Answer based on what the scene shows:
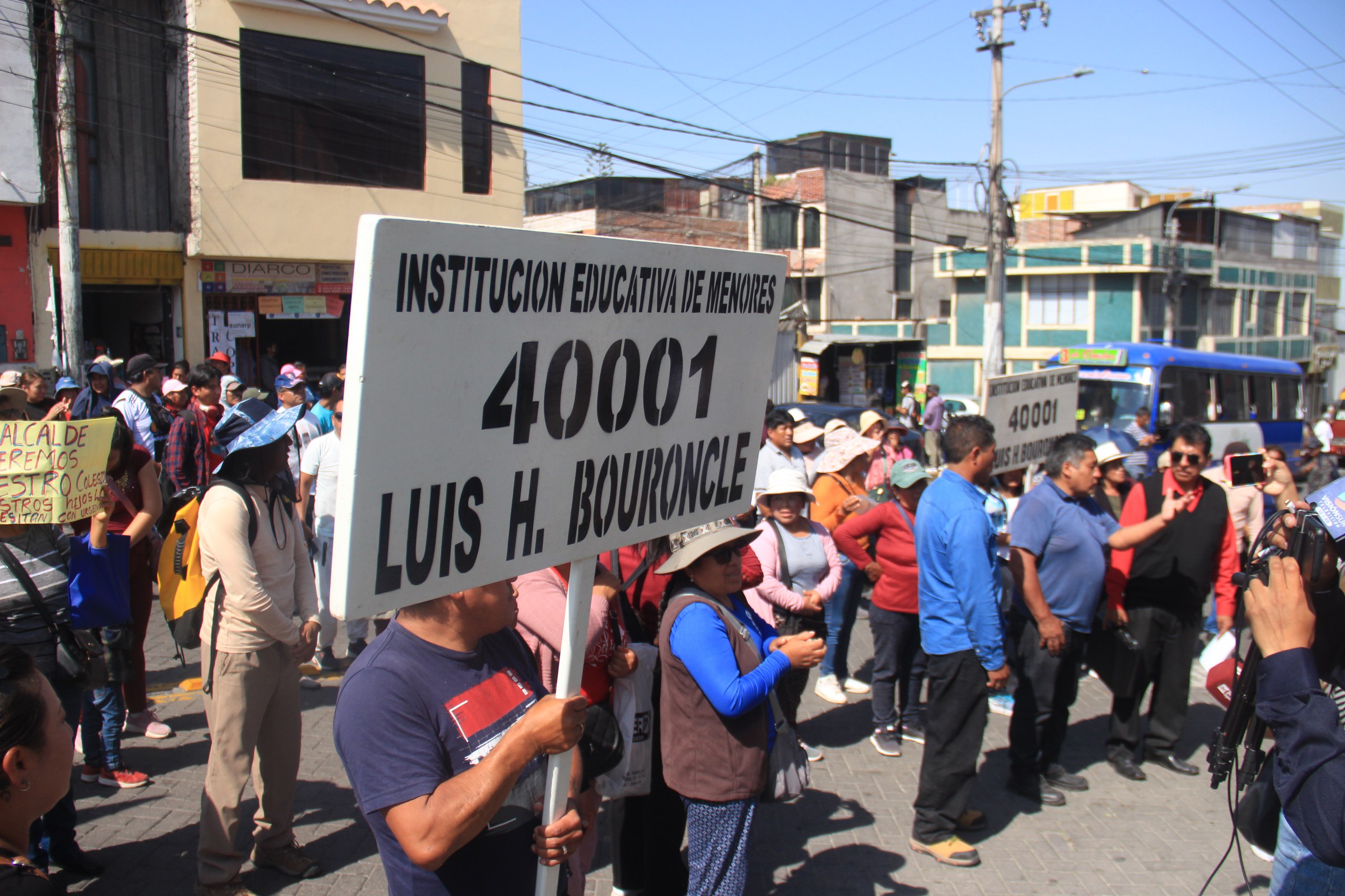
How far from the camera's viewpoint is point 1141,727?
611cm

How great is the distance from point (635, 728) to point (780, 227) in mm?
38335

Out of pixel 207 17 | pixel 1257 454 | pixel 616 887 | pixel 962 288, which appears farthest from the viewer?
pixel 962 288

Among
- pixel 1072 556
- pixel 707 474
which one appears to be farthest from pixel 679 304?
pixel 1072 556

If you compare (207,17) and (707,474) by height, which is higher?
(207,17)

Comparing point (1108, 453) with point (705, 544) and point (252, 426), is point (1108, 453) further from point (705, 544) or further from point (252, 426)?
point (252, 426)

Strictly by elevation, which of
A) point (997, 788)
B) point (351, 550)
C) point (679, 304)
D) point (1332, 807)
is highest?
point (679, 304)

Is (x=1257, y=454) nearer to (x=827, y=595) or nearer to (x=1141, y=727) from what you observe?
(x=1141, y=727)

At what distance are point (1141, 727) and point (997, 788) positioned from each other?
4.00ft

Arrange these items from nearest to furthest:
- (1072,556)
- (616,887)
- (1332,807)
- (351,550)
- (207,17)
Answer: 1. (351,550)
2. (1332,807)
3. (616,887)
4. (1072,556)
5. (207,17)

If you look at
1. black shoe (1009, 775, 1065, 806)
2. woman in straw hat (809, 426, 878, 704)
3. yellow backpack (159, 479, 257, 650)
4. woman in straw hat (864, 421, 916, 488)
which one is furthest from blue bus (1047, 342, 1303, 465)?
yellow backpack (159, 479, 257, 650)

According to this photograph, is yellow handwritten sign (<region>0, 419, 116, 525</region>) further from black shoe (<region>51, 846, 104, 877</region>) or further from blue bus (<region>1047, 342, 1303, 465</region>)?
blue bus (<region>1047, 342, 1303, 465</region>)

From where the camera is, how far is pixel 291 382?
1020 cm

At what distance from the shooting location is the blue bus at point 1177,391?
59.3 feet

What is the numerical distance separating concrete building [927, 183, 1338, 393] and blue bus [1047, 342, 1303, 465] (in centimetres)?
1180
